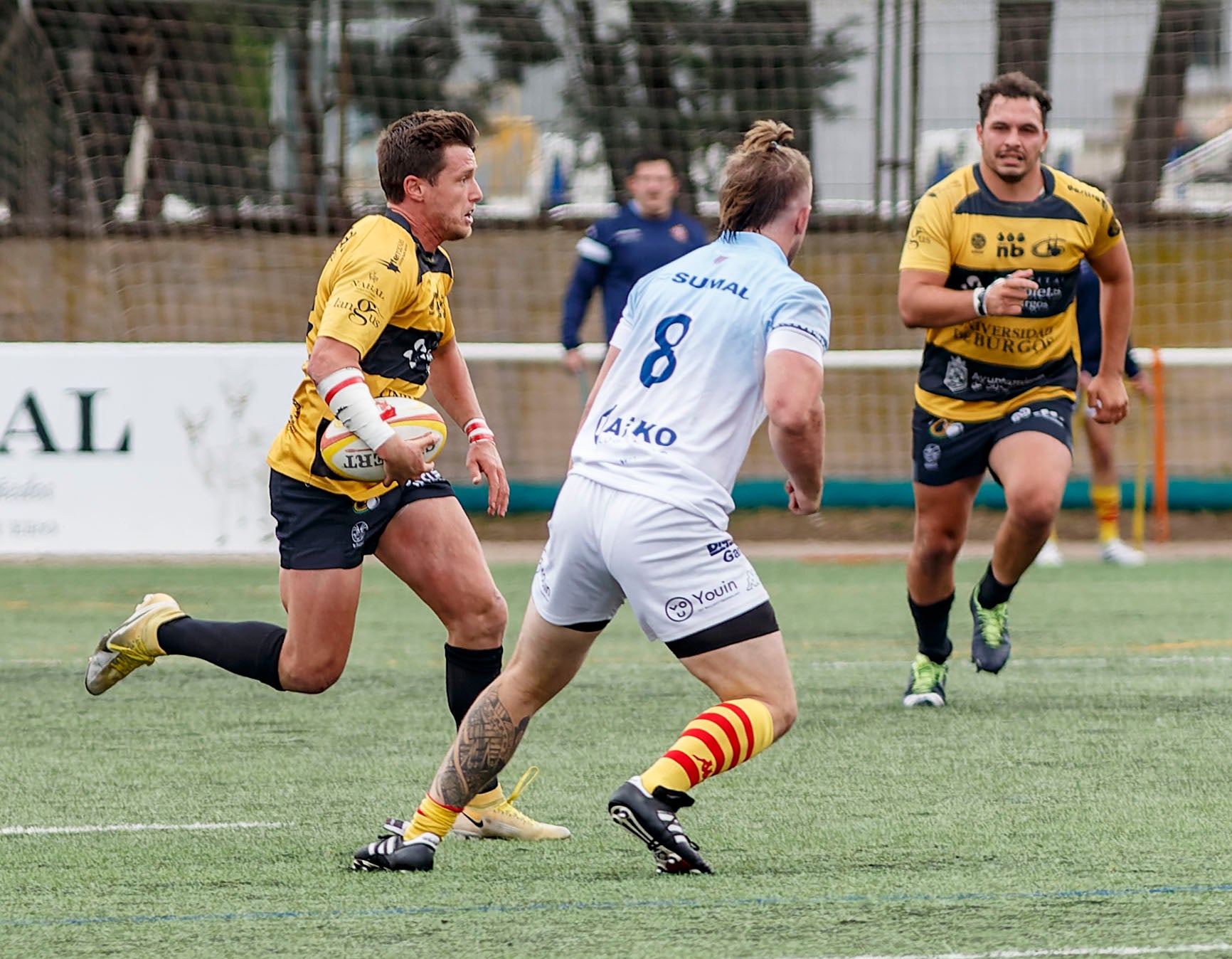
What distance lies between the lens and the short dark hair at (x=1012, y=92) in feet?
22.5

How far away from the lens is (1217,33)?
16719 millimetres

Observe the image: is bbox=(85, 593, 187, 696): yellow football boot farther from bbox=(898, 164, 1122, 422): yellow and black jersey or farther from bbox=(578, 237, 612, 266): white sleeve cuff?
bbox=(578, 237, 612, 266): white sleeve cuff

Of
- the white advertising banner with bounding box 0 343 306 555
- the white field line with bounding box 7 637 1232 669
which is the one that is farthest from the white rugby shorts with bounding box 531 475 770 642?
the white advertising banner with bounding box 0 343 306 555

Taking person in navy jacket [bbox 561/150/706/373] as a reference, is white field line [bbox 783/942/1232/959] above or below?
above

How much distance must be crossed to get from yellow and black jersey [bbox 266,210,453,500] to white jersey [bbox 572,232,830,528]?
74 centimetres

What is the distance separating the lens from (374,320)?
15.5 feet

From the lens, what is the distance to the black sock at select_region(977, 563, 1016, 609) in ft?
23.5

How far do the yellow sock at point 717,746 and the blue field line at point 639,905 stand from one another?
10.5 inches

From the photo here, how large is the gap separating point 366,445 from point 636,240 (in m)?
6.65

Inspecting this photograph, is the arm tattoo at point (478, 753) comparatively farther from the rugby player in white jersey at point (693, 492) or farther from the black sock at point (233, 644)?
the black sock at point (233, 644)

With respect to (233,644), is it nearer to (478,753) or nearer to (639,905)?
(478,753)

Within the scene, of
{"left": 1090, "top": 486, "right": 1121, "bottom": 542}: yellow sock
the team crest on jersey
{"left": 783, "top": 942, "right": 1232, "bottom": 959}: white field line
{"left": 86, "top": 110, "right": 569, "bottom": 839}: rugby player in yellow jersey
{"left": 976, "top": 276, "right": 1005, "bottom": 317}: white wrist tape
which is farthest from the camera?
{"left": 1090, "top": 486, "right": 1121, "bottom": 542}: yellow sock

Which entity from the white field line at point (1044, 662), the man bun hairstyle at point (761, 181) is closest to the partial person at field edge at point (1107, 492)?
the white field line at point (1044, 662)

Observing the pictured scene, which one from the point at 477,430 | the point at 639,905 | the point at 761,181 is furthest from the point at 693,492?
the point at 477,430
